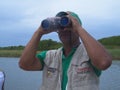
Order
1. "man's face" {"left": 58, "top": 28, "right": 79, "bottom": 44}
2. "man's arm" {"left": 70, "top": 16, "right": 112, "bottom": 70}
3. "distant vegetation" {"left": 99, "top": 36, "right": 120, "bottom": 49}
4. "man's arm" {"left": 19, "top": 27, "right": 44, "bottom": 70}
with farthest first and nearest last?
1. "distant vegetation" {"left": 99, "top": 36, "right": 120, "bottom": 49}
2. "man's arm" {"left": 19, "top": 27, "right": 44, "bottom": 70}
3. "man's face" {"left": 58, "top": 28, "right": 79, "bottom": 44}
4. "man's arm" {"left": 70, "top": 16, "right": 112, "bottom": 70}

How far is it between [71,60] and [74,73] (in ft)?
0.40

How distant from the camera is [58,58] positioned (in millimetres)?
3410

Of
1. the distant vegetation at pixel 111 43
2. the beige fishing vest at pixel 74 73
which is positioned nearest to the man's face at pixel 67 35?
the beige fishing vest at pixel 74 73

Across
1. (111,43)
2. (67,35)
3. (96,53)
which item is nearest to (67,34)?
(67,35)

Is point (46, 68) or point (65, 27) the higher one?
point (65, 27)

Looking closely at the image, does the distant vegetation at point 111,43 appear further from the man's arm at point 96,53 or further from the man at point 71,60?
the man's arm at point 96,53

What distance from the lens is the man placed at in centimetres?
321

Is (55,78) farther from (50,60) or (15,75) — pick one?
(15,75)

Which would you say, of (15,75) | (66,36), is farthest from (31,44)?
(15,75)

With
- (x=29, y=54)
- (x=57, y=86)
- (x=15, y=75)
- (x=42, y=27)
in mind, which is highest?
(x=42, y=27)

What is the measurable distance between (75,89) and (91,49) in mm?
336

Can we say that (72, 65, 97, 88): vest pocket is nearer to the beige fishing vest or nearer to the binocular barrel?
the beige fishing vest

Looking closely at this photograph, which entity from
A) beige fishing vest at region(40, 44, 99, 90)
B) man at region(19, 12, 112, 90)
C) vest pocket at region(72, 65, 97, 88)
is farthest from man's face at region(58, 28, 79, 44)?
vest pocket at region(72, 65, 97, 88)

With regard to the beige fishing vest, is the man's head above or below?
above
